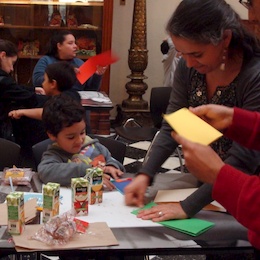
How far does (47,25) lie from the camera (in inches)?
237

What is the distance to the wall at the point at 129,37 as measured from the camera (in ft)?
20.4

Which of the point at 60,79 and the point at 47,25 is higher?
the point at 60,79

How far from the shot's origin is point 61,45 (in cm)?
464

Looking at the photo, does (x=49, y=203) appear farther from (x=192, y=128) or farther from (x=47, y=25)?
(x=47, y=25)

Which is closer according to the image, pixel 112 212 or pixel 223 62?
pixel 223 62

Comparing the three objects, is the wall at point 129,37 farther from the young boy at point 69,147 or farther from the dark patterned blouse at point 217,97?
the dark patterned blouse at point 217,97

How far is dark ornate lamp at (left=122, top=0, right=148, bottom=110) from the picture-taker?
5762mm

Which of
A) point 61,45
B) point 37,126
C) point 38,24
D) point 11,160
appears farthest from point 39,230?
point 38,24

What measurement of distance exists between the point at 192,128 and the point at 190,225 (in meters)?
0.52

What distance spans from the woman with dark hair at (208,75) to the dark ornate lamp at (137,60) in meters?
3.90

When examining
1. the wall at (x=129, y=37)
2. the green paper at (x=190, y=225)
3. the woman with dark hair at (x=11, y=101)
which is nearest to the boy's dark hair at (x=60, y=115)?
the green paper at (x=190, y=225)

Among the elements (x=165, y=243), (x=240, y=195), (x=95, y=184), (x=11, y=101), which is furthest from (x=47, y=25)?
(x=240, y=195)

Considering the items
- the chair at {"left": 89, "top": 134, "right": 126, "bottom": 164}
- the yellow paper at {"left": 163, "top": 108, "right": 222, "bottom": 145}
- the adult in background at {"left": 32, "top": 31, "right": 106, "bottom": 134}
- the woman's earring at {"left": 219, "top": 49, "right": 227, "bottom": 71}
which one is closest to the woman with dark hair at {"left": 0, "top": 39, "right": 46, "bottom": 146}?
the chair at {"left": 89, "top": 134, "right": 126, "bottom": 164}

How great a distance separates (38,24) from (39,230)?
185 inches
